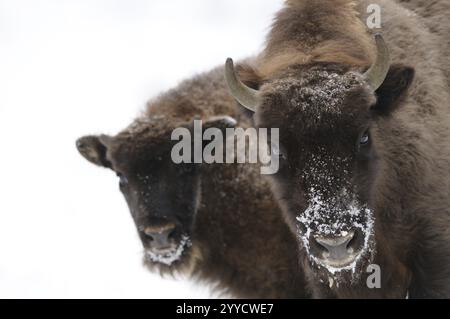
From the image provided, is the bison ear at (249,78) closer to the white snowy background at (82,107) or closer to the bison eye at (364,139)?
the bison eye at (364,139)

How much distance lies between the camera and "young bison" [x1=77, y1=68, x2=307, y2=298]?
289 inches

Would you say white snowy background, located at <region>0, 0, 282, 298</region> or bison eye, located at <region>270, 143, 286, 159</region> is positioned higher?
bison eye, located at <region>270, 143, 286, 159</region>

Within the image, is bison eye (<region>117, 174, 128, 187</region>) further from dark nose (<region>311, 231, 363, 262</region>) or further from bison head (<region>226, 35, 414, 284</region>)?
dark nose (<region>311, 231, 363, 262</region>)

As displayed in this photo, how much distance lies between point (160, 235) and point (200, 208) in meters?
0.72

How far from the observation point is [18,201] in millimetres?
12805

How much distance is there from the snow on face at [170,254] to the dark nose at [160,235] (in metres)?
0.10

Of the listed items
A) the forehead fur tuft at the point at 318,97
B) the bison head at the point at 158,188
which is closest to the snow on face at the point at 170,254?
the bison head at the point at 158,188

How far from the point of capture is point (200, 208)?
7.82 m

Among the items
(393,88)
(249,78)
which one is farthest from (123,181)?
(393,88)

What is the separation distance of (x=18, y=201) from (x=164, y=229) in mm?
6210

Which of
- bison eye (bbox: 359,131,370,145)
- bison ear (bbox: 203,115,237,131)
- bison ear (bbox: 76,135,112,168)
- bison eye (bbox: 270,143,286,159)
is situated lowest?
bison ear (bbox: 76,135,112,168)

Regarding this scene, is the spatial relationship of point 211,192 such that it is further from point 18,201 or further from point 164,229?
point 18,201

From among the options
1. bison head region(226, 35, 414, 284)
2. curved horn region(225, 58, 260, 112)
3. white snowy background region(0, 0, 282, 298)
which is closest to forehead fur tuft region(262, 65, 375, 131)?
bison head region(226, 35, 414, 284)
